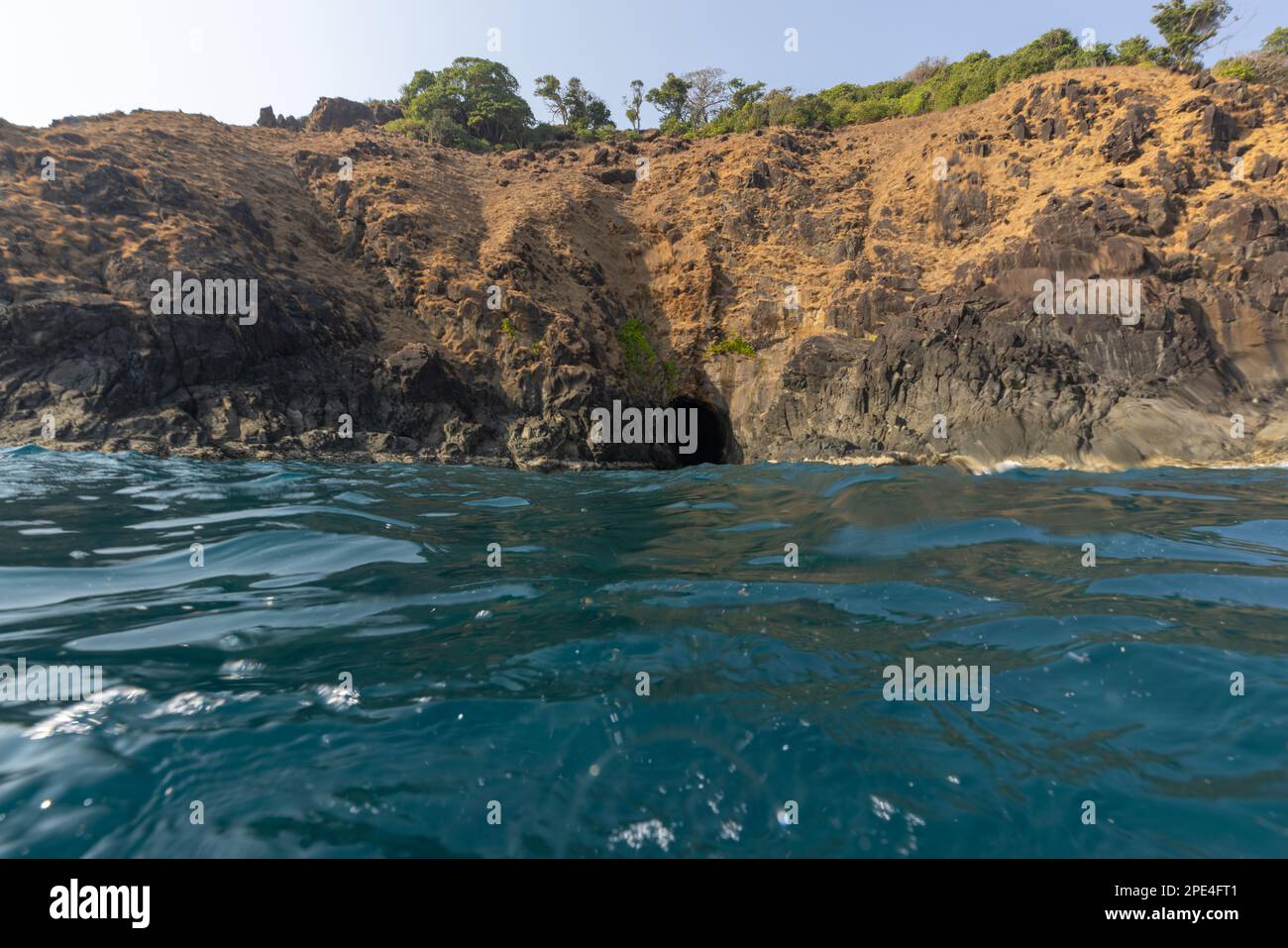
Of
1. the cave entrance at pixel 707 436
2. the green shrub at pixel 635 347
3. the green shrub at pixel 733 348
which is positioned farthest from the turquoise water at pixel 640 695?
the green shrub at pixel 635 347

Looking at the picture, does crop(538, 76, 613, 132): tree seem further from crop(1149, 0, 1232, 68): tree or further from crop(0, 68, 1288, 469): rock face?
crop(1149, 0, 1232, 68): tree

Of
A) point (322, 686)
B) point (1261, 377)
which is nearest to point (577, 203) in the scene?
point (1261, 377)

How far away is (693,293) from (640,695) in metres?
27.4

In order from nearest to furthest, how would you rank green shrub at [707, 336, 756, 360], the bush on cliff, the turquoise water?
the turquoise water → green shrub at [707, 336, 756, 360] → the bush on cliff

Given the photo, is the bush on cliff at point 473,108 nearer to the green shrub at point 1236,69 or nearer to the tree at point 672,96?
the tree at point 672,96

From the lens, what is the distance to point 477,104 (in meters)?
41.3

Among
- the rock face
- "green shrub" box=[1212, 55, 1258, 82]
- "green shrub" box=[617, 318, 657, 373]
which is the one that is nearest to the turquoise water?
the rock face

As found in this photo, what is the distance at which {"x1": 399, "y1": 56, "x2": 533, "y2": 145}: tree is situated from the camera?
39906 millimetres

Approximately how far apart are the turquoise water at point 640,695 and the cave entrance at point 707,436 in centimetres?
1762

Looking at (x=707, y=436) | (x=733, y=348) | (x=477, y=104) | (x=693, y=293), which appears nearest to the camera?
(x=733, y=348)

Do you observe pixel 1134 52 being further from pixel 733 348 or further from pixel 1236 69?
pixel 733 348

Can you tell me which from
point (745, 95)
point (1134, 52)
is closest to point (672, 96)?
point (745, 95)

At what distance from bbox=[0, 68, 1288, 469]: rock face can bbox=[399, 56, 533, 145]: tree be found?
26.2ft

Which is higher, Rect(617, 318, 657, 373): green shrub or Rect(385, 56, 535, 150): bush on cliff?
Rect(385, 56, 535, 150): bush on cliff
